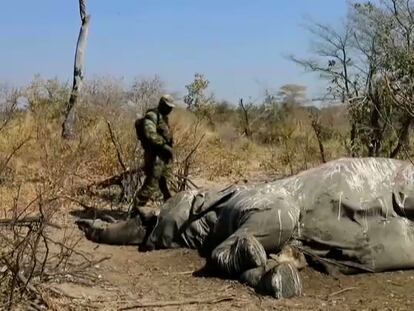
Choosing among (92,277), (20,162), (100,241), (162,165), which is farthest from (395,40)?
(92,277)

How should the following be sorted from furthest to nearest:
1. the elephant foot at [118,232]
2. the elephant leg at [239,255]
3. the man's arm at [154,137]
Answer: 1. the man's arm at [154,137]
2. the elephant foot at [118,232]
3. the elephant leg at [239,255]

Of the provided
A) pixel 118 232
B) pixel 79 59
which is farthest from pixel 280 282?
pixel 79 59

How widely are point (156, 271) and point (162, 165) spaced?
10.5 feet

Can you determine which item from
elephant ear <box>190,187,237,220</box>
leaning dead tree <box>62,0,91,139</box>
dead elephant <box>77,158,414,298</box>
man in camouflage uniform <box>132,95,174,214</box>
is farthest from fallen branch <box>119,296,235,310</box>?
leaning dead tree <box>62,0,91,139</box>

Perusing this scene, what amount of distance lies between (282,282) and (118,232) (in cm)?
283

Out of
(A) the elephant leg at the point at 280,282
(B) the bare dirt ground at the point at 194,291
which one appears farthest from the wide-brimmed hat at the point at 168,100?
(A) the elephant leg at the point at 280,282

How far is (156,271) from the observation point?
7.54 m

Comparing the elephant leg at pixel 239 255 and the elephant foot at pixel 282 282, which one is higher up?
the elephant leg at pixel 239 255

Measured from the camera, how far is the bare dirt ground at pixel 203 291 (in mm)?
6176

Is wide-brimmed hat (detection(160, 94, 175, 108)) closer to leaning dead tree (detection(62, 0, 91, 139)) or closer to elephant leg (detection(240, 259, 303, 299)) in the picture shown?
elephant leg (detection(240, 259, 303, 299))

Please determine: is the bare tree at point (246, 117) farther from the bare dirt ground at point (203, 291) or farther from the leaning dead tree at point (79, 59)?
the bare dirt ground at point (203, 291)

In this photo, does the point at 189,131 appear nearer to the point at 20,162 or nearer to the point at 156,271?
the point at 20,162

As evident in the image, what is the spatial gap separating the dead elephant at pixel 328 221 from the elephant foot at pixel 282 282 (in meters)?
0.32

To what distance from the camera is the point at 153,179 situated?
10.5m
